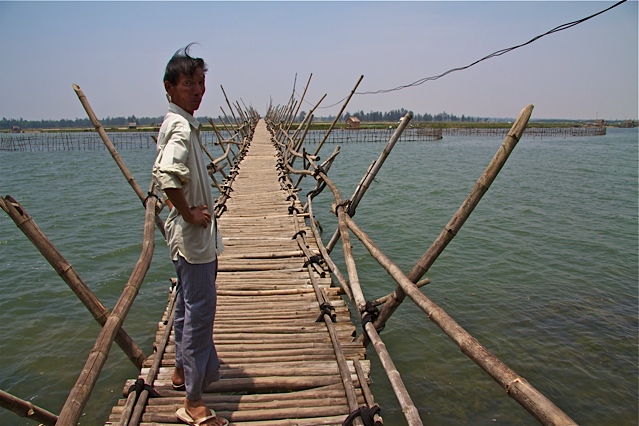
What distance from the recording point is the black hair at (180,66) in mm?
2055

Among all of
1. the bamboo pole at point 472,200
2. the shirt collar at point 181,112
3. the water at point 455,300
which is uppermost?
the shirt collar at point 181,112

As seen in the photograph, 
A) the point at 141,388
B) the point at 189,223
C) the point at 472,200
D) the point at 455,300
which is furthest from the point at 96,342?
the point at 455,300

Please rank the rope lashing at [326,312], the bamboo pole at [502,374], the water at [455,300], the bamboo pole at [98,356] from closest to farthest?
the bamboo pole at [502,374] → the bamboo pole at [98,356] → the rope lashing at [326,312] → the water at [455,300]

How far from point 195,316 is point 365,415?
1.04m

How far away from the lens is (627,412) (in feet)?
14.8

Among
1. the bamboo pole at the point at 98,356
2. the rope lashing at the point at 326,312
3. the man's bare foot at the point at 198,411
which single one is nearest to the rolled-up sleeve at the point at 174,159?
the bamboo pole at the point at 98,356

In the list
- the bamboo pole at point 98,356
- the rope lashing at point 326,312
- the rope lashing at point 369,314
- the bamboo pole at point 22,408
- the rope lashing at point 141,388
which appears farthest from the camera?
the rope lashing at point 326,312

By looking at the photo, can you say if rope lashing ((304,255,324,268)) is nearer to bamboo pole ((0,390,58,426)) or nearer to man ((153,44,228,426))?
man ((153,44,228,426))

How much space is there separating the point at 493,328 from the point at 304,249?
9.83 feet

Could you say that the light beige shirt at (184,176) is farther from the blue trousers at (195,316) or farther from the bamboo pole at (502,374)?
the bamboo pole at (502,374)

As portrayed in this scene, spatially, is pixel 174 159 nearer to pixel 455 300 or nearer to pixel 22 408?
pixel 22 408

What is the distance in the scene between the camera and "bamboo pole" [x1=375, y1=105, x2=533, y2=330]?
243 centimetres

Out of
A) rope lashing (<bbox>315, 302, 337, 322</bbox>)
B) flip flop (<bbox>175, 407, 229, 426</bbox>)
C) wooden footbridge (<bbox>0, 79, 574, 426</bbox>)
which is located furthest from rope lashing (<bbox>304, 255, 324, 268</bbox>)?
flip flop (<bbox>175, 407, 229, 426</bbox>)

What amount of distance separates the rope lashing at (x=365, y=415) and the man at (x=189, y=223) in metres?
0.69
